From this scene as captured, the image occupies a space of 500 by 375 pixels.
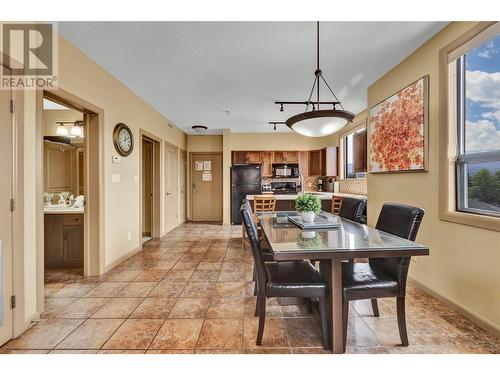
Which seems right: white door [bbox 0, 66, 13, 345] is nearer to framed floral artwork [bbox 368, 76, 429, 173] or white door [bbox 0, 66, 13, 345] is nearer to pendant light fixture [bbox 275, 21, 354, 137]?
pendant light fixture [bbox 275, 21, 354, 137]

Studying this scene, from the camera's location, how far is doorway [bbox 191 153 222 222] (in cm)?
721

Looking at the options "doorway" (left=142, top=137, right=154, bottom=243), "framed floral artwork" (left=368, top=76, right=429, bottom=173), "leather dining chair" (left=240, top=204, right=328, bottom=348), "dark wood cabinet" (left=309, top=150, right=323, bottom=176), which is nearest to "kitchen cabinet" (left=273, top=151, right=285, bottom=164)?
"dark wood cabinet" (left=309, top=150, right=323, bottom=176)

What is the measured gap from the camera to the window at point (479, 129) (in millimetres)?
1939

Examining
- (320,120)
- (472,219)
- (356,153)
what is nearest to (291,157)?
(356,153)

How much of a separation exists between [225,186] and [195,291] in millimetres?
4024

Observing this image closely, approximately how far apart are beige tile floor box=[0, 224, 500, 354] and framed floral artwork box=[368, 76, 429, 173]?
147 centimetres

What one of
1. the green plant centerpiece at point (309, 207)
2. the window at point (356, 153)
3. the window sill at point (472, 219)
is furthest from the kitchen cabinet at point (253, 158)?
the window sill at point (472, 219)

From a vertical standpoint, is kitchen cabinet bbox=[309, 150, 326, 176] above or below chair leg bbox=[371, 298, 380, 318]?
above

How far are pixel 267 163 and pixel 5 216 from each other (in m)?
5.50

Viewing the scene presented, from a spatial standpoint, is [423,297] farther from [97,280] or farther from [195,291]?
[97,280]
